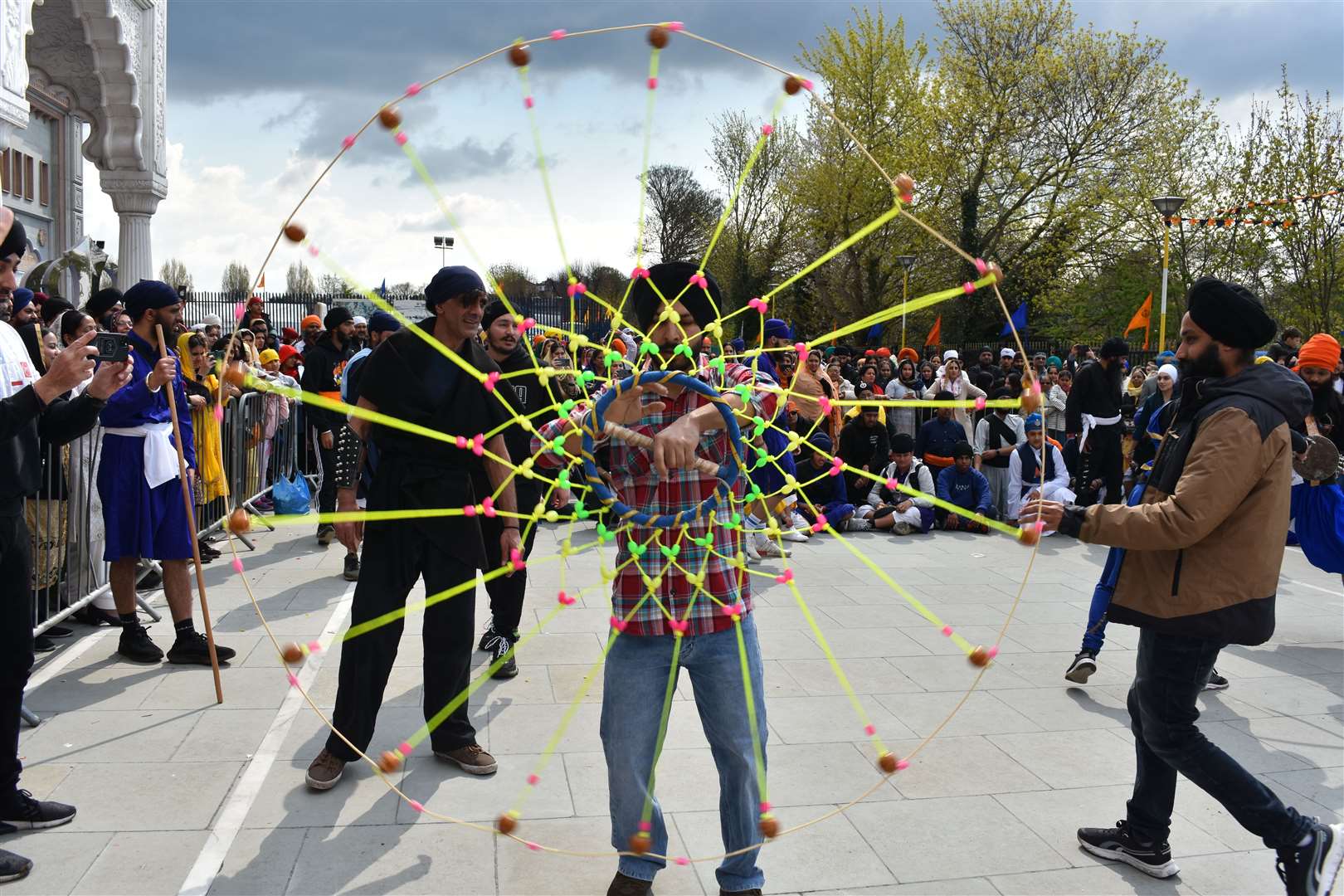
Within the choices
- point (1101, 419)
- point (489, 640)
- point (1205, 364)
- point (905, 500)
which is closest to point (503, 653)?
point (489, 640)

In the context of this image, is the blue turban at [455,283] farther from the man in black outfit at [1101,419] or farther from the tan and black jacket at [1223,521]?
the man in black outfit at [1101,419]

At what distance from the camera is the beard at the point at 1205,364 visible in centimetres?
350

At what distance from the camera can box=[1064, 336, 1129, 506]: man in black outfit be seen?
36.9ft

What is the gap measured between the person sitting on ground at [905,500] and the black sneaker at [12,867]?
8.86 m

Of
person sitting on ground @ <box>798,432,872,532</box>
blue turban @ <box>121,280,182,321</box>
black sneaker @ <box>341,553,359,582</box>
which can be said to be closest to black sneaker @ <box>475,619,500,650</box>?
black sneaker @ <box>341,553,359,582</box>

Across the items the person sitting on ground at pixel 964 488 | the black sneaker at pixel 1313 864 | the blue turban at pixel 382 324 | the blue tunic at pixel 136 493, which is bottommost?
the black sneaker at pixel 1313 864

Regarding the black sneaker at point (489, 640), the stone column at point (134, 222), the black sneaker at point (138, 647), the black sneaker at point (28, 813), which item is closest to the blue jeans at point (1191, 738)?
the black sneaker at point (489, 640)

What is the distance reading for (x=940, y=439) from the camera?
1130 centimetres

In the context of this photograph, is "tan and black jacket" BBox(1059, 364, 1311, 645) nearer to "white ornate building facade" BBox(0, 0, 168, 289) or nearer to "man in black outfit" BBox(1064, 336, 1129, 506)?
"man in black outfit" BBox(1064, 336, 1129, 506)

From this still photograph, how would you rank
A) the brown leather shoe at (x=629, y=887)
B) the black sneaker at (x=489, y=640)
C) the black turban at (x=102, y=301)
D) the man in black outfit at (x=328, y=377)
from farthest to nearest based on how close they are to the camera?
the man in black outfit at (x=328, y=377) < the black turban at (x=102, y=301) < the black sneaker at (x=489, y=640) < the brown leather shoe at (x=629, y=887)

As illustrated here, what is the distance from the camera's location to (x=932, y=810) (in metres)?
4.01

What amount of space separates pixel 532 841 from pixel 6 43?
29.5 ft

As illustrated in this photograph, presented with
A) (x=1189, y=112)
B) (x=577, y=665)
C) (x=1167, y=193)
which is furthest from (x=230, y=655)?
(x=1189, y=112)

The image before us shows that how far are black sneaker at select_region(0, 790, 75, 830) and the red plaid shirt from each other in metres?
2.40
